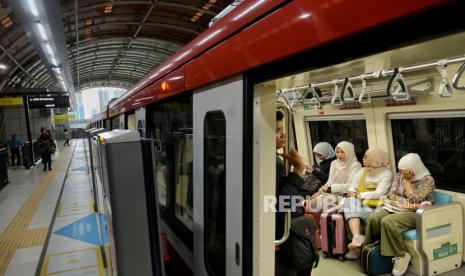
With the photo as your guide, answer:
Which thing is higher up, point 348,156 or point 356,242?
point 348,156

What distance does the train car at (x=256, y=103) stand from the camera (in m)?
0.91

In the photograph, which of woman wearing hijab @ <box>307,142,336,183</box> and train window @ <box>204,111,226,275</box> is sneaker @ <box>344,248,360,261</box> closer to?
woman wearing hijab @ <box>307,142,336,183</box>

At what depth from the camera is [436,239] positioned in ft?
12.0

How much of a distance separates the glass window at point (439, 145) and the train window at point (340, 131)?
0.82m

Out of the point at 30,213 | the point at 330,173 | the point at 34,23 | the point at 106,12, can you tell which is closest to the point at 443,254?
the point at 330,173

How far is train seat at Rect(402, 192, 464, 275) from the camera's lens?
→ 11.7ft

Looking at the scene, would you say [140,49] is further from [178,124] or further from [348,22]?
[348,22]

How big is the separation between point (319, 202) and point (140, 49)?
14729 mm

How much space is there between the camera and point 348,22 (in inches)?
35.9

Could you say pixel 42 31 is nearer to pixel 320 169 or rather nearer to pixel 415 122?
pixel 320 169

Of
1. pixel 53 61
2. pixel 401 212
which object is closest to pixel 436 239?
pixel 401 212

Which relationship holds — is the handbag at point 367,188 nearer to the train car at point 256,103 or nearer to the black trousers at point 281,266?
the train car at point 256,103

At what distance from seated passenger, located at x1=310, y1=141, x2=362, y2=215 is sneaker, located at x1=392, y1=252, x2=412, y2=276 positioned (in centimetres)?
123

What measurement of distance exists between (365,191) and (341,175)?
63 centimetres
